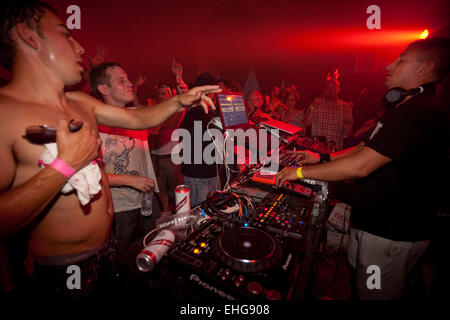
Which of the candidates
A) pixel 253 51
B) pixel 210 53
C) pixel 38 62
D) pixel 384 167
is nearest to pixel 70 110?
pixel 38 62

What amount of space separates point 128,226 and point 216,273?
5.62 ft

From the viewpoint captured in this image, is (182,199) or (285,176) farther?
(285,176)

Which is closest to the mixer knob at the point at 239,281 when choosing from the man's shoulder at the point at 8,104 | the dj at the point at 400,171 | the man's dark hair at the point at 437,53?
the dj at the point at 400,171

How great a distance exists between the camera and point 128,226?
220cm

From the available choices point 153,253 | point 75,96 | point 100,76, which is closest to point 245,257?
point 153,253

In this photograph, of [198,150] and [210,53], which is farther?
[210,53]

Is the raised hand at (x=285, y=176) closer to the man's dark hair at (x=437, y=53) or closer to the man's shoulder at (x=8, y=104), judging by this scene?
the man's dark hair at (x=437, y=53)

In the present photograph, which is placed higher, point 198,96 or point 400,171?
point 198,96

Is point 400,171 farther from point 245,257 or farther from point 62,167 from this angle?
point 62,167

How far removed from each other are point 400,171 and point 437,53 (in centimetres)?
83

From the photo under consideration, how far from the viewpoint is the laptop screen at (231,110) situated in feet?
5.00

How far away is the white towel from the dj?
4.15 ft

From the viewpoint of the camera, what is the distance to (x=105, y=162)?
202 cm
